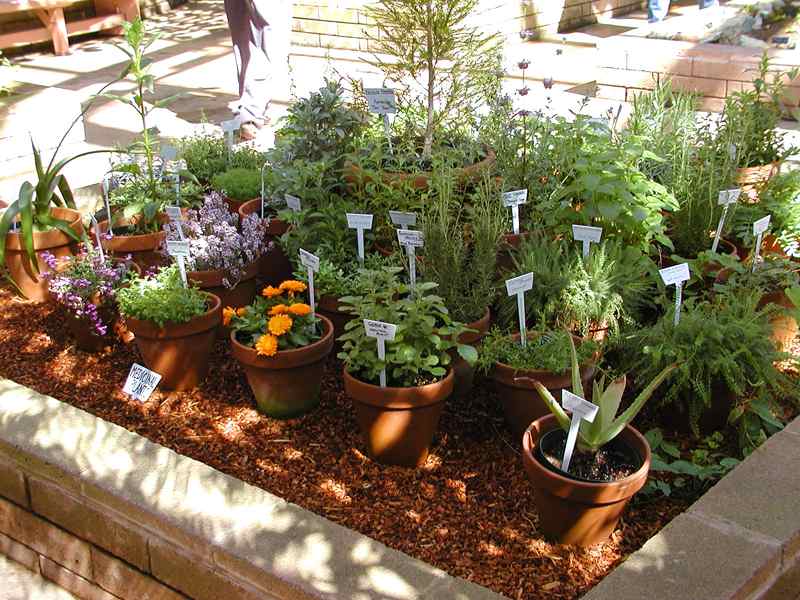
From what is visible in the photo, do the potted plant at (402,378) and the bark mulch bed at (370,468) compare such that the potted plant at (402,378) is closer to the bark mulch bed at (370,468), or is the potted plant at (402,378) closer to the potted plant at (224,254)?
the bark mulch bed at (370,468)

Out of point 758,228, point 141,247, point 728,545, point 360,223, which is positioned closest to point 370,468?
point 360,223

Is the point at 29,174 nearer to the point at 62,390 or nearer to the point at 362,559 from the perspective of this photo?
the point at 62,390

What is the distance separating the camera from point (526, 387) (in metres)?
2.95

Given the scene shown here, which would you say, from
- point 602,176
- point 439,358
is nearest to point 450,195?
point 602,176

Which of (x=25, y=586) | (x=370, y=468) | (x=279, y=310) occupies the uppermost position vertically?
(x=279, y=310)

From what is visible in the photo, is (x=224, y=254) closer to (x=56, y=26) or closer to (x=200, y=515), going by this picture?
(x=200, y=515)

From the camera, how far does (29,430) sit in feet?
9.55

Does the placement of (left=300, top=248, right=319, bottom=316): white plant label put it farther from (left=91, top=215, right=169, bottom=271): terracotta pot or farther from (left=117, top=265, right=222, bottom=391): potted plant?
(left=91, top=215, right=169, bottom=271): terracotta pot

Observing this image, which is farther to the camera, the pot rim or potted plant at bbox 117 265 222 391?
potted plant at bbox 117 265 222 391

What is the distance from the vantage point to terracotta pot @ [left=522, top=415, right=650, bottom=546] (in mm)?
2441

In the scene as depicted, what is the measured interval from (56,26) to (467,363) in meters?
8.10

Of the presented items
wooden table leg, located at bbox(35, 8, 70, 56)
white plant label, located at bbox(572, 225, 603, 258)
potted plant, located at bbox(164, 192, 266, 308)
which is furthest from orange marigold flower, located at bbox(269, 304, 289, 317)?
wooden table leg, located at bbox(35, 8, 70, 56)

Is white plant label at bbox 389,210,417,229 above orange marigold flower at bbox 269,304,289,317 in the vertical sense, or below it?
above

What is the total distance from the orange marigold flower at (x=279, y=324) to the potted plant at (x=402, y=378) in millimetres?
238
